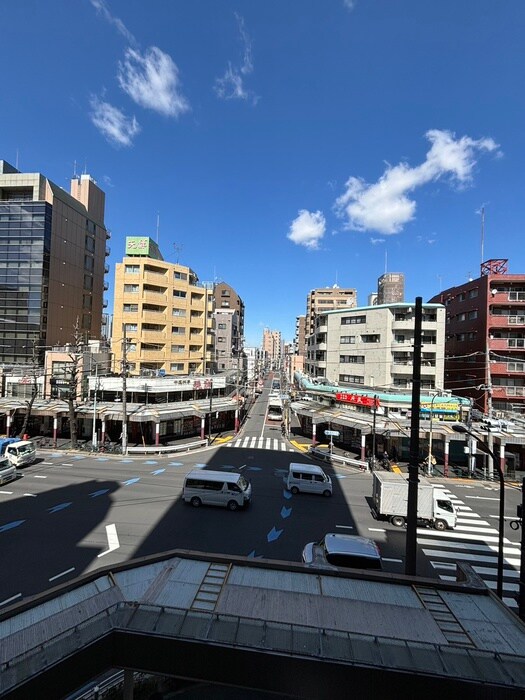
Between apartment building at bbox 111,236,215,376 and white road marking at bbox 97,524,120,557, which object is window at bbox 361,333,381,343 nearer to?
apartment building at bbox 111,236,215,376

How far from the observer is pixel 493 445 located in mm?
26188

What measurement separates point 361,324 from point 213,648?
38.8 metres

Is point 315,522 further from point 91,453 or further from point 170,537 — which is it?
point 91,453

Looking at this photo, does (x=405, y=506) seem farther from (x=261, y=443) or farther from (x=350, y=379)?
(x=350, y=379)

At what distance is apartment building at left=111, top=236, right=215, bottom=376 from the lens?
40.6 meters

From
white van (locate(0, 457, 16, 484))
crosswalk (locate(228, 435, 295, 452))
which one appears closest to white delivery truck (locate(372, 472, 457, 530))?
crosswalk (locate(228, 435, 295, 452))

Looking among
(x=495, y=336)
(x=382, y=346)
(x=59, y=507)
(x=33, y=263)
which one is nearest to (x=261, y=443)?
(x=382, y=346)

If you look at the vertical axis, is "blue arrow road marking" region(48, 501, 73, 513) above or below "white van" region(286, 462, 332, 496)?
below

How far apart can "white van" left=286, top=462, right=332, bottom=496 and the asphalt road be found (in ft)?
1.74

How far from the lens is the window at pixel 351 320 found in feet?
133

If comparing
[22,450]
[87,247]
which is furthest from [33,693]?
[87,247]

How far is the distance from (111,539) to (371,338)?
3298 cm

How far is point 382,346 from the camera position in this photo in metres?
37.7

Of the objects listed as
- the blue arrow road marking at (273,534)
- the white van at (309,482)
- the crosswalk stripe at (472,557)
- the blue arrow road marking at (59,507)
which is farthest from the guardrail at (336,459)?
the blue arrow road marking at (59,507)
